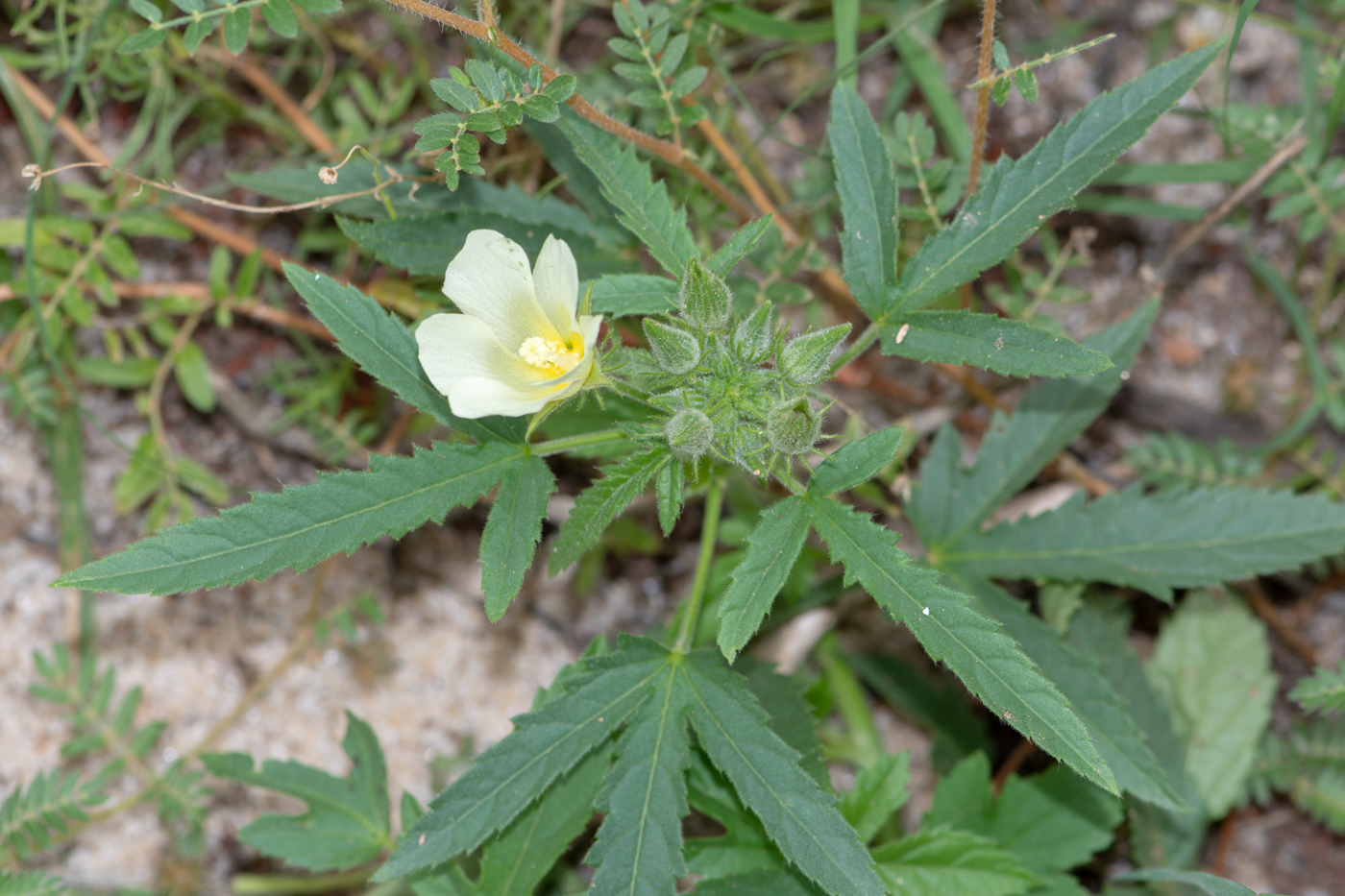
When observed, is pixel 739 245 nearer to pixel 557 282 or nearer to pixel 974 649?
pixel 557 282

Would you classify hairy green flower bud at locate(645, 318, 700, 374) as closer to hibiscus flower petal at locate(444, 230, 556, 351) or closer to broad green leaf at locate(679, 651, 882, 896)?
hibiscus flower petal at locate(444, 230, 556, 351)

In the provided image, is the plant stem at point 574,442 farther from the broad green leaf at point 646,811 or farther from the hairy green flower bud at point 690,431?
the broad green leaf at point 646,811

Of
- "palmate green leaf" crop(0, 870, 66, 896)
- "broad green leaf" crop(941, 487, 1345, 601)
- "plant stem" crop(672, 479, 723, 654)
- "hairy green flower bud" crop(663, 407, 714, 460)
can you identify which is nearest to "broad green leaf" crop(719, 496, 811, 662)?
"hairy green flower bud" crop(663, 407, 714, 460)

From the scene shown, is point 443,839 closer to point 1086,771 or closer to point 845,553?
point 845,553

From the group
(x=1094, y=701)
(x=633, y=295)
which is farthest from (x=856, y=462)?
(x=1094, y=701)

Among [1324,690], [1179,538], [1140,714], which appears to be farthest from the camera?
[1140,714]

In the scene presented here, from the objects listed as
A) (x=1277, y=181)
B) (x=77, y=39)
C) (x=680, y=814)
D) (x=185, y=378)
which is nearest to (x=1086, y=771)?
(x=680, y=814)
